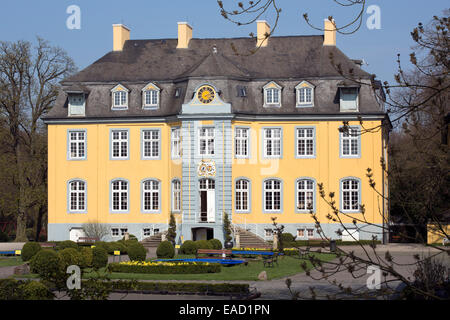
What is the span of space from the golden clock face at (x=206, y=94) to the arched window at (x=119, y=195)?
6455 millimetres

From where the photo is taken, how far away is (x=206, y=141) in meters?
40.3

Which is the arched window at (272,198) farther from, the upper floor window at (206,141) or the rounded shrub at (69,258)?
the rounded shrub at (69,258)

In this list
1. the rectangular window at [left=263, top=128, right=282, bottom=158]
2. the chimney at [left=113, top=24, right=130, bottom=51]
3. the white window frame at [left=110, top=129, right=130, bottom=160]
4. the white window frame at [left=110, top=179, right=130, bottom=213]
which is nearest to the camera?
the rectangular window at [left=263, top=128, right=282, bottom=158]

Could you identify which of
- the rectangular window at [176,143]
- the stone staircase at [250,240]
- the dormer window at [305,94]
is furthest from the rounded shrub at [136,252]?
the dormer window at [305,94]

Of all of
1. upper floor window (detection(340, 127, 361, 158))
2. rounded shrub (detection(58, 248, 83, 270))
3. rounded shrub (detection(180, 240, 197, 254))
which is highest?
upper floor window (detection(340, 127, 361, 158))

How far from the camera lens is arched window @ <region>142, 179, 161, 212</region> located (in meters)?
41.9

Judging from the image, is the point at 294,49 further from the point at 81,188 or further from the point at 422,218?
the point at 422,218

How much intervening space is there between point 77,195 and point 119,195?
237 cm

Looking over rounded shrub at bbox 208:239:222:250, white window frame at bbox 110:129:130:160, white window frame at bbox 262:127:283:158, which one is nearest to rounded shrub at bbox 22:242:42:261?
rounded shrub at bbox 208:239:222:250

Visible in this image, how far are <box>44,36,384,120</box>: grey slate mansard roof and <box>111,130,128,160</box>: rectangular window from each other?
104cm

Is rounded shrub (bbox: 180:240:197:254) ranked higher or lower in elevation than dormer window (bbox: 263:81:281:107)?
lower

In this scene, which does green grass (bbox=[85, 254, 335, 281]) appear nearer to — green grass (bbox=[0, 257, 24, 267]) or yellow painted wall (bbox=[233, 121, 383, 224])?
green grass (bbox=[0, 257, 24, 267])

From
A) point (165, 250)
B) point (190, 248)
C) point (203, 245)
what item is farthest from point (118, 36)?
point (165, 250)
